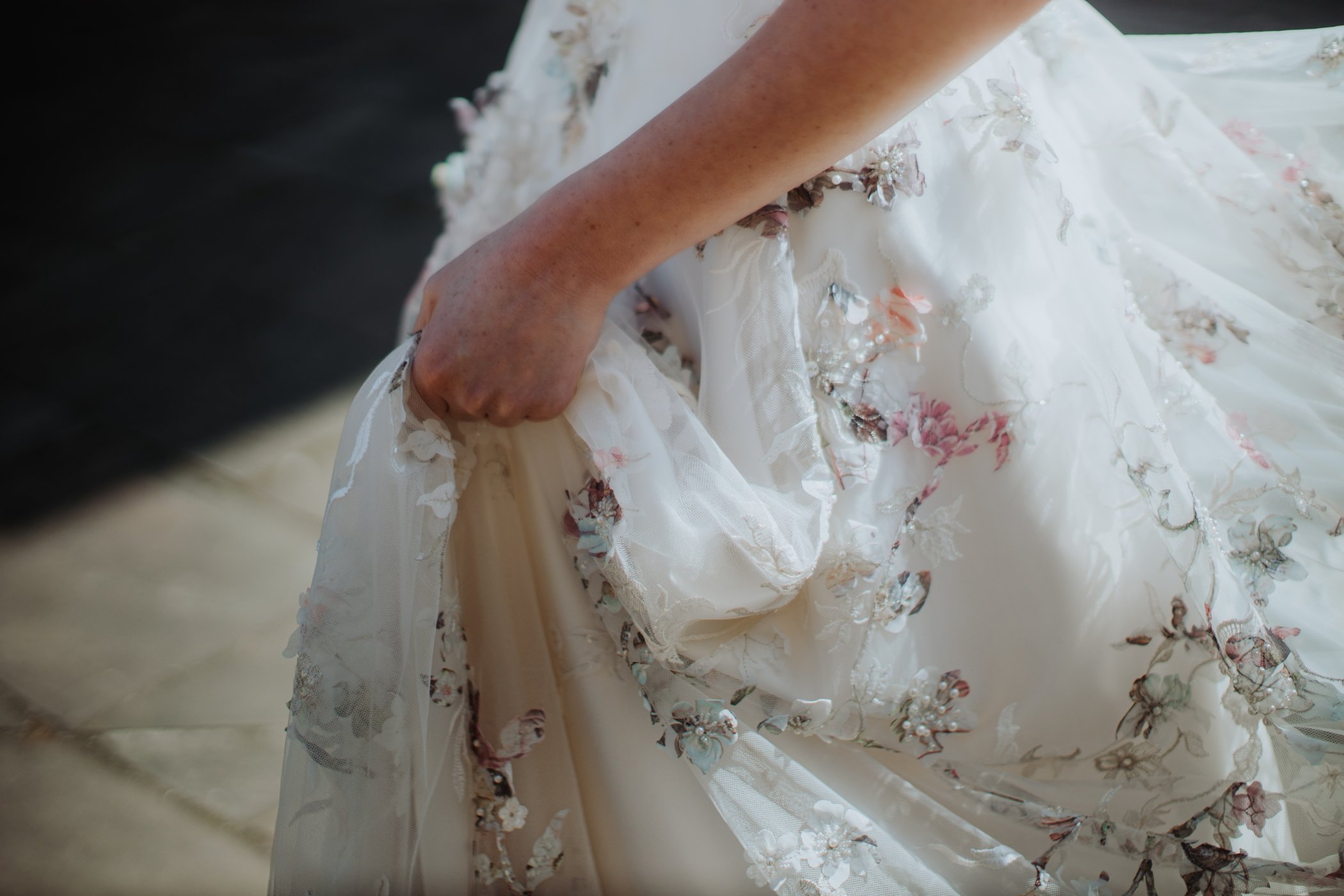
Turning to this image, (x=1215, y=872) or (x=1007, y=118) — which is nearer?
(x=1215, y=872)

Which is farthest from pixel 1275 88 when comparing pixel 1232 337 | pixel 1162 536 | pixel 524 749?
pixel 524 749

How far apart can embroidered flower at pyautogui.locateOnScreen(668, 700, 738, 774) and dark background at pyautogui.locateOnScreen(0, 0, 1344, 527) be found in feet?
4.54

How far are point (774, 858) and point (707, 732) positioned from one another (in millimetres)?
99

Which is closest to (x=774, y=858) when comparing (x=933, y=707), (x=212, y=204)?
(x=933, y=707)

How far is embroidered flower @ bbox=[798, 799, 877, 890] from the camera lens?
0.65 meters

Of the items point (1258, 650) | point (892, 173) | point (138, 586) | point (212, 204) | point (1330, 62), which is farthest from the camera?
point (212, 204)

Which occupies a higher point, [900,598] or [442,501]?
[442,501]

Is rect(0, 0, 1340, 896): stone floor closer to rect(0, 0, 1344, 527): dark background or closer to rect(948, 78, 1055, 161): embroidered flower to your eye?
rect(0, 0, 1344, 527): dark background

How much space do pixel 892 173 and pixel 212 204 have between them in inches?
85.7

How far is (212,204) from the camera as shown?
7.70ft

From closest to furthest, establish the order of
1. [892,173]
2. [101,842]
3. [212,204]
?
[892,173] < [101,842] < [212,204]

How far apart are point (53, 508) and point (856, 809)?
4.91 feet

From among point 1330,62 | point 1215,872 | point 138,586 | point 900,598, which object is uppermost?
point 138,586

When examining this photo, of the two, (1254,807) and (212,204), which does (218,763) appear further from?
(212,204)
